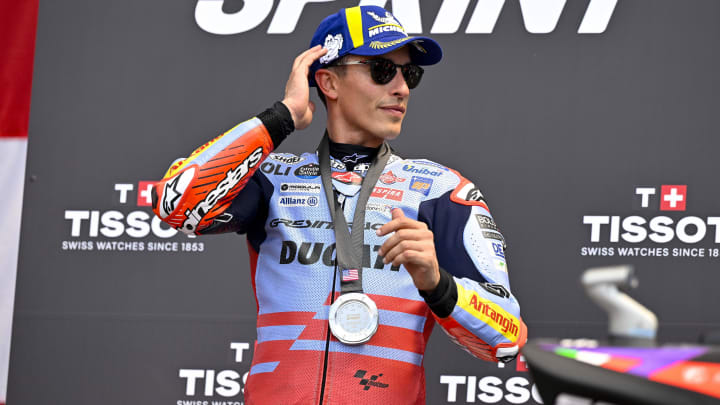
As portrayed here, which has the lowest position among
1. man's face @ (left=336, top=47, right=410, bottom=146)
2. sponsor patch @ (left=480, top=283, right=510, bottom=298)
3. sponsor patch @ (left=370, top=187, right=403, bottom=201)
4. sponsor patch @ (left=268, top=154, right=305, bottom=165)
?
sponsor patch @ (left=480, top=283, right=510, bottom=298)

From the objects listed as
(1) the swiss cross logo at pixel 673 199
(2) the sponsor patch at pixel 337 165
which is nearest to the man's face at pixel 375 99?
(2) the sponsor patch at pixel 337 165

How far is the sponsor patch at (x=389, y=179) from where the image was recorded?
2.04m

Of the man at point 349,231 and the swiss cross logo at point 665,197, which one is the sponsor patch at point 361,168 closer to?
the man at point 349,231

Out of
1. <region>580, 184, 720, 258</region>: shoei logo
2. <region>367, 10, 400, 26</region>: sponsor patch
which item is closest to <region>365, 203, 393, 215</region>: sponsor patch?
<region>367, 10, 400, 26</region>: sponsor patch

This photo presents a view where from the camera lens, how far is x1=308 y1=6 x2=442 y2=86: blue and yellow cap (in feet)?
6.85

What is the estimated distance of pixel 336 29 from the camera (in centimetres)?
216

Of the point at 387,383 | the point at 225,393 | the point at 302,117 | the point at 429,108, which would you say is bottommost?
the point at 225,393

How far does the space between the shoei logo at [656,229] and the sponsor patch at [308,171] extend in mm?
1320

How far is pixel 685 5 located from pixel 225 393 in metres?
2.33

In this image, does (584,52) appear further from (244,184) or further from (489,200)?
(244,184)

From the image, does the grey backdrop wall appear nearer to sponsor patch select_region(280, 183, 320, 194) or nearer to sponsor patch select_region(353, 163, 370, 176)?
sponsor patch select_region(353, 163, 370, 176)

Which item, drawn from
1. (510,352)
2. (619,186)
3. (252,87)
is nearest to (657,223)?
(619,186)

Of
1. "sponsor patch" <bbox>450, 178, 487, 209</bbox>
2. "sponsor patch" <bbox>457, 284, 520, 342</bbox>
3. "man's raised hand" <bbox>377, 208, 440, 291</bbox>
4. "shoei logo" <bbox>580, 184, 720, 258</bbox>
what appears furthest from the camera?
"shoei logo" <bbox>580, 184, 720, 258</bbox>

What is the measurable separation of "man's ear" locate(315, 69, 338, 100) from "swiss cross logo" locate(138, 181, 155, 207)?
4.25ft
